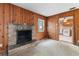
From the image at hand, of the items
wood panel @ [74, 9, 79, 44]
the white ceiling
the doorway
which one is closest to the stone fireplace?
the white ceiling

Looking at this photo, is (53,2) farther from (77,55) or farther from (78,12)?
(77,55)

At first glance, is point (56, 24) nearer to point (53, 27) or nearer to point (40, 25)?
point (53, 27)

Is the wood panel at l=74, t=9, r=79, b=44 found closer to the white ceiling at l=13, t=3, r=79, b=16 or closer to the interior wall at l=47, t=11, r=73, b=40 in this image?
the white ceiling at l=13, t=3, r=79, b=16

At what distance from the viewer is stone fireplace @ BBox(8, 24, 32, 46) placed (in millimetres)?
1819

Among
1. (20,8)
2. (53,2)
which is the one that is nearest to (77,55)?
(53,2)

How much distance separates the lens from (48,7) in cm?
193

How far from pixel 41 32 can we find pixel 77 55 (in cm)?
82

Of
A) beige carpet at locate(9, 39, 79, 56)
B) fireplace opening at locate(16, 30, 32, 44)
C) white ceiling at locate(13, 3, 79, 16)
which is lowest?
beige carpet at locate(9, 39, 79, 56)

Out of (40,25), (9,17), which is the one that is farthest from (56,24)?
(9,17)

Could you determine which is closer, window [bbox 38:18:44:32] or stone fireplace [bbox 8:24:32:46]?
stone fireplace [bbox 8:24:32:46]

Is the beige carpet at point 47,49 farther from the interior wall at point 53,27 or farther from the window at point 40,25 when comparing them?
the window at point 40,25

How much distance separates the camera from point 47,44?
198 centimetres

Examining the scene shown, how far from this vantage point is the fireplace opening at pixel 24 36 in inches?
74.6

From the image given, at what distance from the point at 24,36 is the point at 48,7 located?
0.74 m
